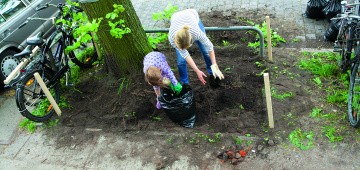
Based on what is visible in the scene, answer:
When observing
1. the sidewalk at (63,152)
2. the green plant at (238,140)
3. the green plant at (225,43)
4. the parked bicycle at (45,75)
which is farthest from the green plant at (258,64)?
the parked bicycle at (45,75)

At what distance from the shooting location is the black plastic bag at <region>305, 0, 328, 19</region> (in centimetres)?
639

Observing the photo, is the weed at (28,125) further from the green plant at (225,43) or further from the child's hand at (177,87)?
the green plant at (225,43)

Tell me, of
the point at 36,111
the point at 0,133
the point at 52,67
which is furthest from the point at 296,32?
the point at 0,133

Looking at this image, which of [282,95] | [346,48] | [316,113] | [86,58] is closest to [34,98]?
[86,58]

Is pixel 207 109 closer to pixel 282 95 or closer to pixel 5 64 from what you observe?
pixel 282 95

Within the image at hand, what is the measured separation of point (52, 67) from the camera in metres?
5.34

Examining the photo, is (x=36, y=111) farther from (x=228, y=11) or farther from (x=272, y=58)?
(x=228, y=11)

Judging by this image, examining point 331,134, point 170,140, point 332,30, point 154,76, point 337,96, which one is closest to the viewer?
point 154,76

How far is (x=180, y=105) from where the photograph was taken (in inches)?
Result: 165

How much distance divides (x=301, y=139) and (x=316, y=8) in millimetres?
3527

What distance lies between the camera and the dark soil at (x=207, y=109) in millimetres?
4164

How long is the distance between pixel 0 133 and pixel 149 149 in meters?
2.76

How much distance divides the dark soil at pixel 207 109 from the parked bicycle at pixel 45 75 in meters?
0.32

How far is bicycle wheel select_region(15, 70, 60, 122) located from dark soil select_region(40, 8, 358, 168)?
0.87 feet
